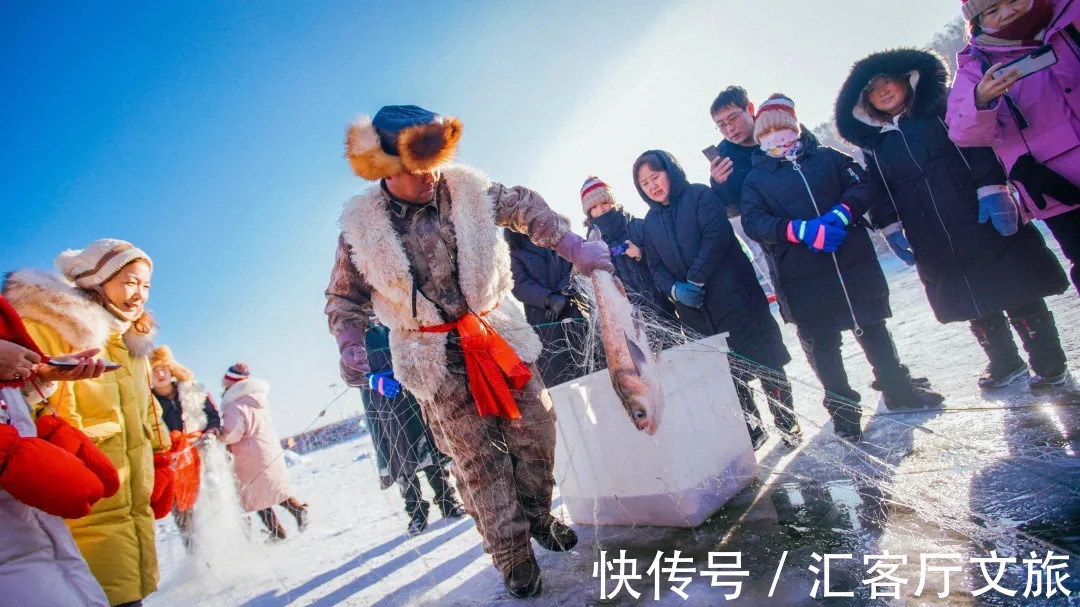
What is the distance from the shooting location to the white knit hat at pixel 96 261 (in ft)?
8.60

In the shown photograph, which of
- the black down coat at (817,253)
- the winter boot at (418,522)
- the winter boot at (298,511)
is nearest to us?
the black down coat at (817,253)

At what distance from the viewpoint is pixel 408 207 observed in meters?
2.58

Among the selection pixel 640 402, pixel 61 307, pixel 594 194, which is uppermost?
pixel 594 194

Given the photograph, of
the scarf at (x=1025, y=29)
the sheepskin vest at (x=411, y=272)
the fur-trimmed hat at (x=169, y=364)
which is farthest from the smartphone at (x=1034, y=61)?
the fur-trimmed hat at (x=169, y=364)

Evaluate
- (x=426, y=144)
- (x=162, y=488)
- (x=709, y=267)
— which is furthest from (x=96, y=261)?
(x=709, y=267)

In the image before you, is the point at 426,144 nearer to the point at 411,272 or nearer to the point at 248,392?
the point at 411,272

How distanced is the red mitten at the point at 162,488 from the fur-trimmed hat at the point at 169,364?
9.22ft

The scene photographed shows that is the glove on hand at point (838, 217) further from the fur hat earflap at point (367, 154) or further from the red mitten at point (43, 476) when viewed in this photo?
the red mitten at point (43, 476)

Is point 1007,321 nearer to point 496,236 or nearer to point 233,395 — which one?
point 496,236

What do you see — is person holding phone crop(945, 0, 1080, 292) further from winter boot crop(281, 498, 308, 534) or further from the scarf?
winter boot crop(281, 498, 308, 534)

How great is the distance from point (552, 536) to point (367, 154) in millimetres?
2215

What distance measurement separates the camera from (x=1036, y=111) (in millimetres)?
2705

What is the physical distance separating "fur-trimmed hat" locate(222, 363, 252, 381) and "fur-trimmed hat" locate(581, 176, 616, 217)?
179 inches

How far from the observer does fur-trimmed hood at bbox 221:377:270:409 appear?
579cm
